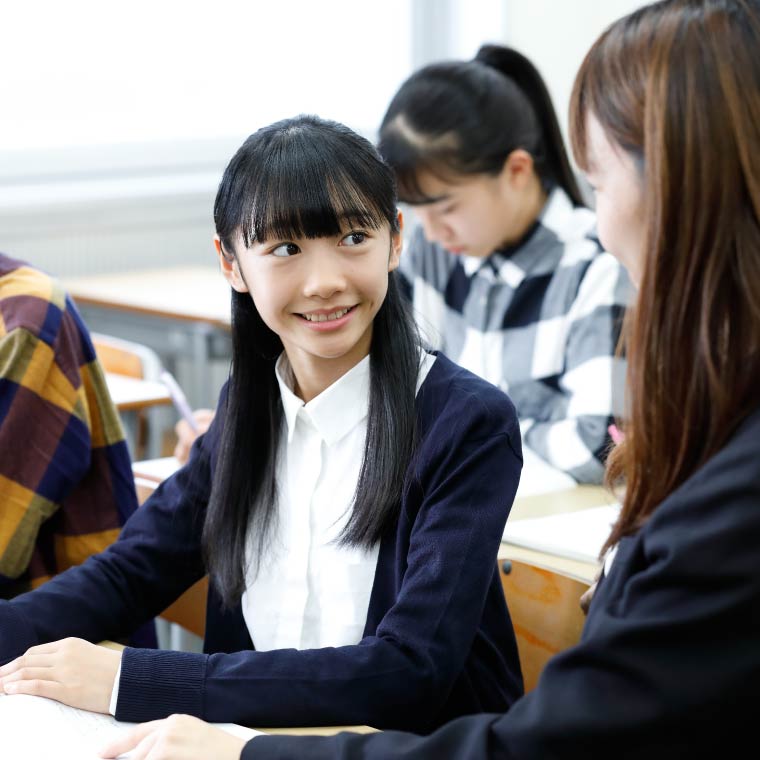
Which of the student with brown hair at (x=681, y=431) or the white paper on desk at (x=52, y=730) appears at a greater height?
the student with brown hair at (x=681, y=431)

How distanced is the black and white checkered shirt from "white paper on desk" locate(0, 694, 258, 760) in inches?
41.3

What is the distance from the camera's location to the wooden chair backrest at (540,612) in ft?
4.56

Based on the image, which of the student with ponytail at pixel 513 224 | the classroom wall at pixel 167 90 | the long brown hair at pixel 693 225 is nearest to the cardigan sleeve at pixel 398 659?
the long brown hair at pixel 693 225

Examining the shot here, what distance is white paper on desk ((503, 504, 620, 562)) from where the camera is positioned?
146cm

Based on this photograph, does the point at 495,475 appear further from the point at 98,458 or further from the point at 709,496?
the point at 98,458

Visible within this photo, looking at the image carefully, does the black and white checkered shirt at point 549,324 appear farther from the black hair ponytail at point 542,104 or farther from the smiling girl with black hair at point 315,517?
the smiling girl with black hair at point 315,517

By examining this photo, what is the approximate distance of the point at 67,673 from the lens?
3.42 feet

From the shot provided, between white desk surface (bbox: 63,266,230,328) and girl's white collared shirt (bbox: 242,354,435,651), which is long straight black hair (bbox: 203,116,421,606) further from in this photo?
white desk surface (bbox: 63,266,230,328)

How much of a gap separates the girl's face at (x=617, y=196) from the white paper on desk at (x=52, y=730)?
0.50 m

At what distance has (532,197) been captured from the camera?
88.7 inches

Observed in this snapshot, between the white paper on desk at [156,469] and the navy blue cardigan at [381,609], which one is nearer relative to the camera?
the navy blue cardigan at [381,609]

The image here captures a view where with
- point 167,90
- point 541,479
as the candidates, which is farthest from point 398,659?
point 167,90

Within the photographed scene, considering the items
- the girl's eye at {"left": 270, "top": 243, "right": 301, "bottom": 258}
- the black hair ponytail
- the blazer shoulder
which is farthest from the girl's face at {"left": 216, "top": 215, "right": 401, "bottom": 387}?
the black hair ponytail

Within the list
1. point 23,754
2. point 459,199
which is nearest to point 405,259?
point 459,199
